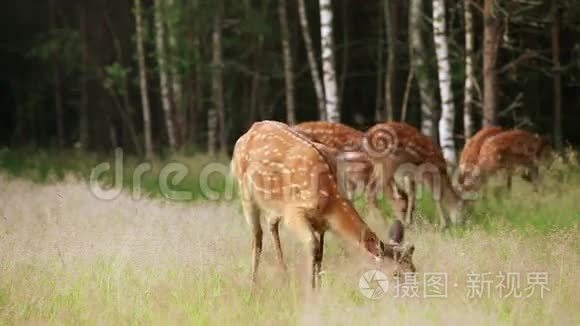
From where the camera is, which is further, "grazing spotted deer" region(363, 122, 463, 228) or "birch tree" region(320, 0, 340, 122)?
"birch tree" region(320, 0, 340, 122)

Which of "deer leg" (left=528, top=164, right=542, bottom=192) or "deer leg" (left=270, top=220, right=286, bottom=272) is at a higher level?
"deer leg" (left=270, top=220, right=286, bottom=272)

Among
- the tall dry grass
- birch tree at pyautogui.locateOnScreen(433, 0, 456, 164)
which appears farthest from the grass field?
birch tree at pyautogui.locateOnScreen(433, 0, 456, 164)

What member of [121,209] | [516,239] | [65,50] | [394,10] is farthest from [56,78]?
[516,239]

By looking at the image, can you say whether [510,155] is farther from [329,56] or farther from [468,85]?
[329,56]

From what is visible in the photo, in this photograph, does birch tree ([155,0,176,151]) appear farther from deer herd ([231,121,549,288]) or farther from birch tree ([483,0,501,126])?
deer herd ([231,121,549,288])

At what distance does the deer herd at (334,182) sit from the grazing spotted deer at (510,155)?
553 mm

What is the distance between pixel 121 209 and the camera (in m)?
11.1

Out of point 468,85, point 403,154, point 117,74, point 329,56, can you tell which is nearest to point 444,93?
point 468,85

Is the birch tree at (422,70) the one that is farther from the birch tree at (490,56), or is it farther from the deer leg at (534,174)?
the deer leg at (534,174)

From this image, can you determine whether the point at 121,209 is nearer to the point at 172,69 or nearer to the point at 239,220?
the point at 239,220

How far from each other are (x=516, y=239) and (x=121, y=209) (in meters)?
4.36

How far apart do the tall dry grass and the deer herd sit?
0.27 m

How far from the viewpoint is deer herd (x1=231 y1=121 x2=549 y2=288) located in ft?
23.8

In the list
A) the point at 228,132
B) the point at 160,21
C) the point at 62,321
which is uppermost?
the point at 160,21
